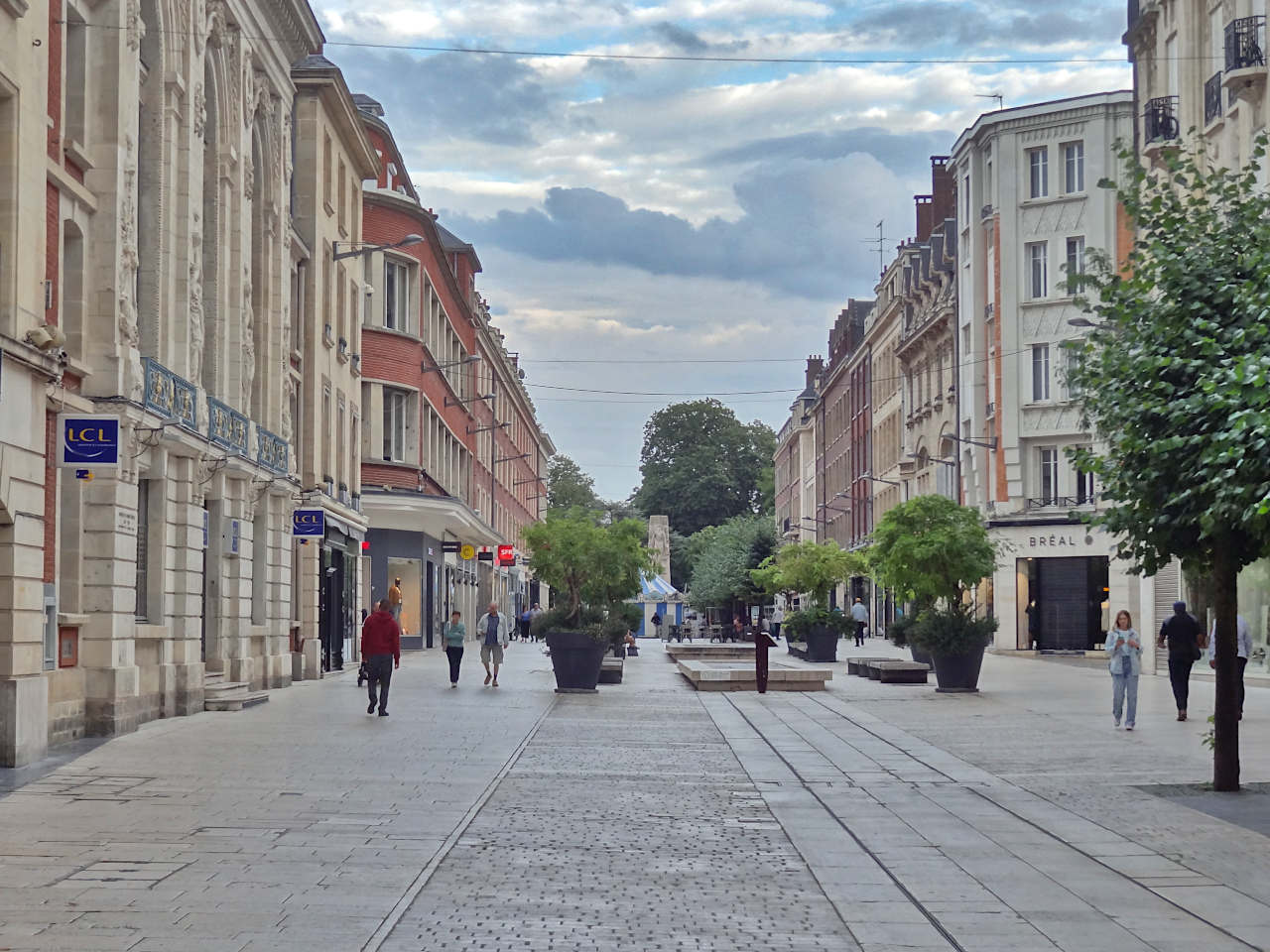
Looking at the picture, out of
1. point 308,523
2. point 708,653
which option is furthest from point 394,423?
point 308,523

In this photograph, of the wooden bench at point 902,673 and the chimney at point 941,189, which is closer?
the wooden bench at point 902,673

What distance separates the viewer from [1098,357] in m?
→ 15.8

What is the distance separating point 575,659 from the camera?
3105 centimetres

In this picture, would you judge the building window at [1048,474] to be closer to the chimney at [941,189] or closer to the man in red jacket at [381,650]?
the chimney at [941,189]

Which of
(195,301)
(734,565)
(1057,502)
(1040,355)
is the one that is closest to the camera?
(195,301)

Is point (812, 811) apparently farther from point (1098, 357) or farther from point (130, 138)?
point (130, 138)

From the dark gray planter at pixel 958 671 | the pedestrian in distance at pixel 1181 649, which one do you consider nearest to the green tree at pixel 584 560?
the dark gray planter at pixel 958 671

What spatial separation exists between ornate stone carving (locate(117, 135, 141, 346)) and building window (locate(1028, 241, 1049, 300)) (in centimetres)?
3817

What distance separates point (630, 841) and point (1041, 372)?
4527 centimetres

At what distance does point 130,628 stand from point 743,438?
113 meters

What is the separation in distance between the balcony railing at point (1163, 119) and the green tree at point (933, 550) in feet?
29.5

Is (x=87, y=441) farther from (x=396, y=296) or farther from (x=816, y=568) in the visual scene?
(x=816, y=568)

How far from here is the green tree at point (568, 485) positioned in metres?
150

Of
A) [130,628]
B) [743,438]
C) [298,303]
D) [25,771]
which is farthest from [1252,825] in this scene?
[743,438]
